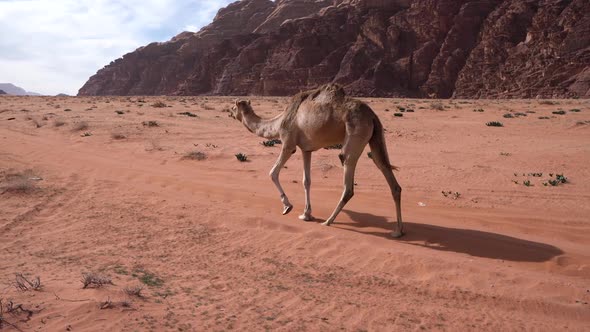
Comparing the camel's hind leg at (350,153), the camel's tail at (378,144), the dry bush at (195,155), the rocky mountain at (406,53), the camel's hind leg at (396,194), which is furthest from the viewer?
the rocky mountain at (406,53)

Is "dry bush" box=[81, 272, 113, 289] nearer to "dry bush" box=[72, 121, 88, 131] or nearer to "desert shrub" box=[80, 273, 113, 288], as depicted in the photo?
"desert shrub" box=[80, 273, 113, 288]

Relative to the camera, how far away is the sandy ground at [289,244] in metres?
4.78

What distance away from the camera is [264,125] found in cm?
1030

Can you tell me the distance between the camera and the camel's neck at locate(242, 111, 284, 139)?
9.80 meters

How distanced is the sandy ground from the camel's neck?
62.7 inches

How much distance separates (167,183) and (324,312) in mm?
7698

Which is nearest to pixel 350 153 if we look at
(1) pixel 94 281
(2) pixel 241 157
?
(1) pixel 94 281

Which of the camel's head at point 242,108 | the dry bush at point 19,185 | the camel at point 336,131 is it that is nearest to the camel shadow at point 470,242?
the camel at point 336,131

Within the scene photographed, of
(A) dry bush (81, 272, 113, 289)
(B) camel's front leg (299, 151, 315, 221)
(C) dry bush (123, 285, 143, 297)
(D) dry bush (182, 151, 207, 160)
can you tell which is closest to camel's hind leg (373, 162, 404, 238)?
(B) camel's front leg (299, 151, 315, 221)

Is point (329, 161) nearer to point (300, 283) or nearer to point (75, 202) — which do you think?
point (75, 202)

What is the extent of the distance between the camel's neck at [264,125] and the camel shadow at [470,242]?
8.92ft

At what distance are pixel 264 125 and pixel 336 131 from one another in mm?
2398

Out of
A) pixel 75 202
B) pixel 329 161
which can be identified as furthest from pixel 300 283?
pixel 329 161

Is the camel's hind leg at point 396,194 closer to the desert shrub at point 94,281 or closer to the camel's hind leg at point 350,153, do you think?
the camel's hind leg at point 350,153
